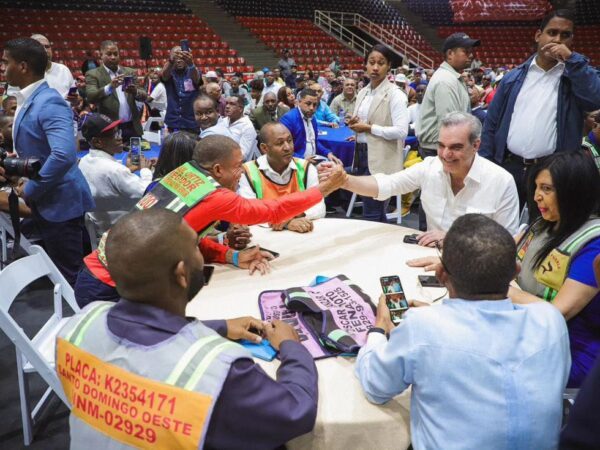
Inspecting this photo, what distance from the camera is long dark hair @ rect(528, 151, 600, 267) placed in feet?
5.91

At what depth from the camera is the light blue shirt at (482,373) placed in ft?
3.71

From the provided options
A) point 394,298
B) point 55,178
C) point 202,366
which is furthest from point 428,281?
point 55,178

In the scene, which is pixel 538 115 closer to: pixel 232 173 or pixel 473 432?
pixel 232 173

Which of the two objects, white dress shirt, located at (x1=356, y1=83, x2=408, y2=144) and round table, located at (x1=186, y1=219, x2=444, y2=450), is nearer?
round table, located at (x1=186, y1=219, x2=444, y2=450)

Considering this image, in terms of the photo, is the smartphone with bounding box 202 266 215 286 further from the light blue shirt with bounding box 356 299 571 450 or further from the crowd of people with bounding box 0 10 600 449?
the light blue shirt with bounding box 356 299 571 450

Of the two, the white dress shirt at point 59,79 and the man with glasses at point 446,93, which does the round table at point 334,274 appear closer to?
the man with glasses at point 446,93

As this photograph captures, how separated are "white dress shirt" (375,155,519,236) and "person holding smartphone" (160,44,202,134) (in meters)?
3.20

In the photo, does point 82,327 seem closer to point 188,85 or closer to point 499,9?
point 188,85

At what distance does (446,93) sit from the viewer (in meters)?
3.73

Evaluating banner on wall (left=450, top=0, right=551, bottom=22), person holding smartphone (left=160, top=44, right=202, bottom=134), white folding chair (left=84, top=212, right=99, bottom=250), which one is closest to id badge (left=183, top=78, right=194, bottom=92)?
person holding smartphone (left=160, top=44, right=202, bottom=134)

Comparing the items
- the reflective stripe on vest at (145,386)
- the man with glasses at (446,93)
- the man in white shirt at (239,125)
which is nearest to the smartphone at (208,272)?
the reflective stripe on vest at (145,386)

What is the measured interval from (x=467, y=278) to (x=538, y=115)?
2.18 meters

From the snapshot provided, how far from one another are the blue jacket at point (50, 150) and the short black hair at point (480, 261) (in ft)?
6.83

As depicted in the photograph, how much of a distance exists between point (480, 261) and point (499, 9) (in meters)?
21.7
